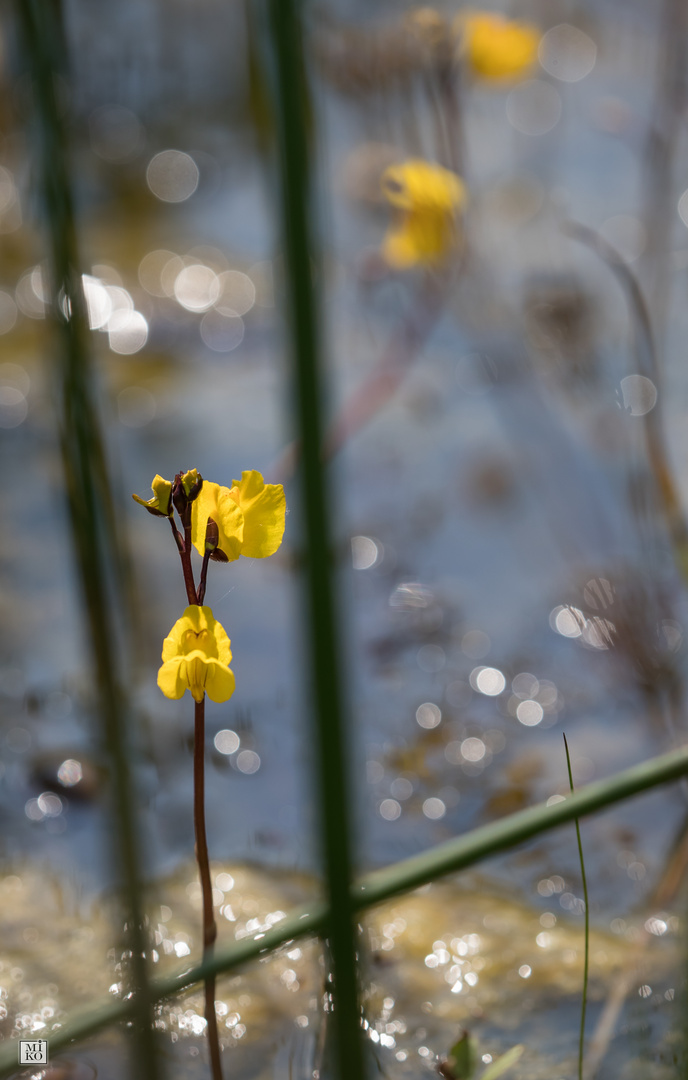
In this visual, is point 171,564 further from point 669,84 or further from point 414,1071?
point 669,84

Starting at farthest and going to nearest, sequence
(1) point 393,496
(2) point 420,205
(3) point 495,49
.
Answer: (1) point 393,496
(3) point 495,49
(2) point 420,205

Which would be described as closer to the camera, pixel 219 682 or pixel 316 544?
pixel 316 544

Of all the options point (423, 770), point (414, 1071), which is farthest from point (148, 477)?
point (414, 1071)

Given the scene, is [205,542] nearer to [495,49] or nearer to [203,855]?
[203,855]

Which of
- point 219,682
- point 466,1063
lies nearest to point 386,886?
point 219,682

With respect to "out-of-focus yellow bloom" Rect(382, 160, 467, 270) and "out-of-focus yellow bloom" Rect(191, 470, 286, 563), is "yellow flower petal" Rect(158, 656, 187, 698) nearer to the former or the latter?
"out-of-focus yellow bloom" Rect(191, 470, 286, 563)

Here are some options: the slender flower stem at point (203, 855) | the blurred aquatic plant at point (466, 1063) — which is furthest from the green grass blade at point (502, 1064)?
the slender flower stem at point (203, 855)
